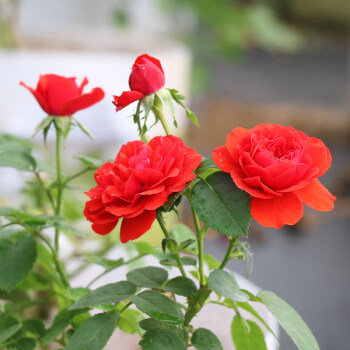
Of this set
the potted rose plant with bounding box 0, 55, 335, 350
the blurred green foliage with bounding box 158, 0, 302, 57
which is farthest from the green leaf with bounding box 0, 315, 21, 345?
the blurred green foliage with bounding box 158, 0, 302, 57

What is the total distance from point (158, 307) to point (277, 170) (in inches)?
3.0

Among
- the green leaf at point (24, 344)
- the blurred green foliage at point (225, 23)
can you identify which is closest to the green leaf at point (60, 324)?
the green leaf at point (24, 344)

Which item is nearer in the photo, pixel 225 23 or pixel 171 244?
pixel 171 244

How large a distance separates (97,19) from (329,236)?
65.6 inches

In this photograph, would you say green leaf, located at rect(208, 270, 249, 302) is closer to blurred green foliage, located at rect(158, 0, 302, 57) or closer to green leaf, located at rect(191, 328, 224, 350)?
green leaf, located at rect(191, 328, 224, 350)

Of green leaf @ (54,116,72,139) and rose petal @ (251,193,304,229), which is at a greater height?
rose petal @ (251,193,304,229)

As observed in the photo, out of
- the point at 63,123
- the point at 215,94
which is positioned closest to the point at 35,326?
the point at 63,123

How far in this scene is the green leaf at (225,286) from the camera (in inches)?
8.8

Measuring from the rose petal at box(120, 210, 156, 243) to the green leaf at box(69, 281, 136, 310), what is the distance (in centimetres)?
3

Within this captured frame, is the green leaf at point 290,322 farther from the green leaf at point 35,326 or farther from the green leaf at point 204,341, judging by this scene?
the green leaf at point 35,326

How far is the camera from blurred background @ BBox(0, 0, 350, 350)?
100cm

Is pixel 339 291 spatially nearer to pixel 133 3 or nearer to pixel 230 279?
pixel 230 279

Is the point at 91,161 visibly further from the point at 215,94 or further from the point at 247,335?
the point at 215,94

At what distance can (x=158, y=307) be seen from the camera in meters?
0.22
